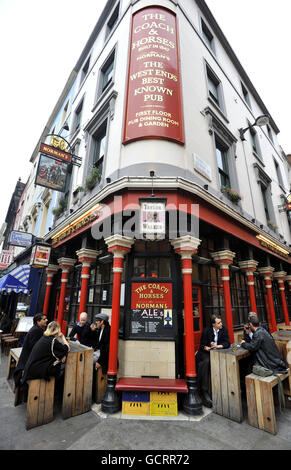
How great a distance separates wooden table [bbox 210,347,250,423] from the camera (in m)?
3.90

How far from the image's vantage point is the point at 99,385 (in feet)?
15.1

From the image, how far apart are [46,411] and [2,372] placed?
4138 millimetres

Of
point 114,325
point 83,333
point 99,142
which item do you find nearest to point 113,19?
point 99,142

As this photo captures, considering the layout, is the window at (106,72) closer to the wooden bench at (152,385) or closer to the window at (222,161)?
the window at (222,161)

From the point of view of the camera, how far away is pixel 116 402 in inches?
164

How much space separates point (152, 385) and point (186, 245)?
2926 mm

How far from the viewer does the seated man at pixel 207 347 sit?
4.62 metres

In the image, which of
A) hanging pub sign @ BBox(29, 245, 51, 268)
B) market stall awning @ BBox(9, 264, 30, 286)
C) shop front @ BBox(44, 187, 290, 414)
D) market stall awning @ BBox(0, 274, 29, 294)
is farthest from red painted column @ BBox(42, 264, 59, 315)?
shop front @ BBox(44, 187, 290, 414)

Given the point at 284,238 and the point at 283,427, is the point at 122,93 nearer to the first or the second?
the point at 283,427

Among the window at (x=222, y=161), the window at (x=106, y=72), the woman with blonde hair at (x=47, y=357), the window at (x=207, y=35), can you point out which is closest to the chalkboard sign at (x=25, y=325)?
the woman with blonde hair at (x=47, y=357)

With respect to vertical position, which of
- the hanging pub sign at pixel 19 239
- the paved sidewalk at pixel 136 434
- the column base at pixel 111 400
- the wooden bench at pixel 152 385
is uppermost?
the hanging pub sign at pixel 19 239

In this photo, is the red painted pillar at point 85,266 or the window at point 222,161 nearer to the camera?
the red painted pillar at point 85,266

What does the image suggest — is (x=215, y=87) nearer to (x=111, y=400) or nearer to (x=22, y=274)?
(x=111, y=400)
